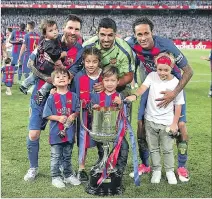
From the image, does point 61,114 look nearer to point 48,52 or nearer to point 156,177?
point 48,52

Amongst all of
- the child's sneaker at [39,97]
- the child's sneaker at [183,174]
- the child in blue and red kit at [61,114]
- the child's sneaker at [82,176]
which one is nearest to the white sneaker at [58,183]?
the child in blue and red kit at [61,114]

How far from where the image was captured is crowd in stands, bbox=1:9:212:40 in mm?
39500

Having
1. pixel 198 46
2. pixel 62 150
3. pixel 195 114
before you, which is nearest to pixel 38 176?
pixel 62 150

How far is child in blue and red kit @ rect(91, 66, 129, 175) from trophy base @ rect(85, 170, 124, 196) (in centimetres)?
10

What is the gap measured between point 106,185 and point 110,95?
0.84 meters

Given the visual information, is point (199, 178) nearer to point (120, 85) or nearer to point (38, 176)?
point (120, 85)

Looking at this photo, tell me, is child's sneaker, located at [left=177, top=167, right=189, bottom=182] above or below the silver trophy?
below

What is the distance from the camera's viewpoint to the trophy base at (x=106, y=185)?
4.23 m

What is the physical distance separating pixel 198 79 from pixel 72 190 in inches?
415

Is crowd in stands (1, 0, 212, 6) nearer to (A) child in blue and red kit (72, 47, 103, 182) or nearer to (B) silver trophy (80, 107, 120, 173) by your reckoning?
(A) child in blue and red kit (72, 47, 103, 182)

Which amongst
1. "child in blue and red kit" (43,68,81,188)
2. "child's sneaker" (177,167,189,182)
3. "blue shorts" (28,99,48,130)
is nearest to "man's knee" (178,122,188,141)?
"child's sneaker" (177,167,189,182)

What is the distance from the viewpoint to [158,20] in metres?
41.0

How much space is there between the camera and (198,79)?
14.3m

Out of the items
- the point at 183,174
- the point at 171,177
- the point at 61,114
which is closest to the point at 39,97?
the point at 61,114
